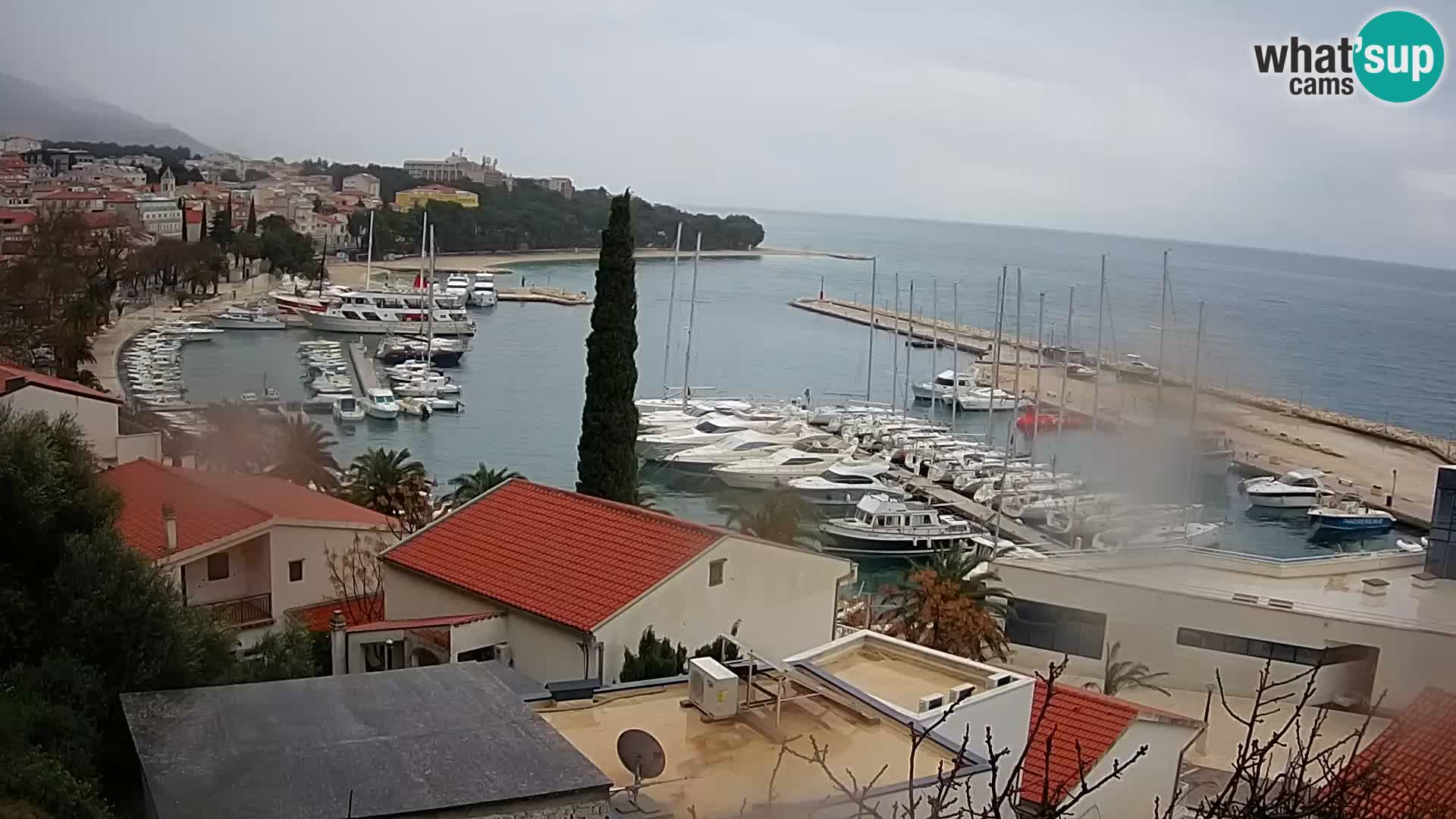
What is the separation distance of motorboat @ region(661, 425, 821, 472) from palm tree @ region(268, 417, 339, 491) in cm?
399

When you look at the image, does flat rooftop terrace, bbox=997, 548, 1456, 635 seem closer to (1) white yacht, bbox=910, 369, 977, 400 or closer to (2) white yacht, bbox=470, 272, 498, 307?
(1) white yacht, bbox=910, 369, 977, 400

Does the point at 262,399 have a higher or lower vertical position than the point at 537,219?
lower

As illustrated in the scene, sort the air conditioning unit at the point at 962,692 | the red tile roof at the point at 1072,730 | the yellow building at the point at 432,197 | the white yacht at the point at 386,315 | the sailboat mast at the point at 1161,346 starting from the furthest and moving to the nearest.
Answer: the yellow building at the point at 432,197 < the white yacht at the point at 386,315 < the sailboat mast at the point at 1161,346 < the red tile roof at the point at 1072,730 < the air conditioning unit at the point at 962,692

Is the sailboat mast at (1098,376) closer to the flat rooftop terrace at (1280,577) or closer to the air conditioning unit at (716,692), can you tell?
the flat rooftop terrace at (1280,577)

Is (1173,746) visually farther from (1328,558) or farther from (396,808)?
(1328,558)

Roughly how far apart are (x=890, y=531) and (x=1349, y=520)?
14.3ft

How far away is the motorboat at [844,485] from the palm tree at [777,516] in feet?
0.51

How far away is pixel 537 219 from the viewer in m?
19.9

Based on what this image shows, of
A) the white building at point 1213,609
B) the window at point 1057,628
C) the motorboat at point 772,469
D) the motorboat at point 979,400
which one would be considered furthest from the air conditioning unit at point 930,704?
the motorboat at point 979,400

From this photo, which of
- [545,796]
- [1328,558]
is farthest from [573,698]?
[1328,558]

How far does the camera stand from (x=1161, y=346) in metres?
5.28

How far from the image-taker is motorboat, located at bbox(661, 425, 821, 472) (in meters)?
10.8

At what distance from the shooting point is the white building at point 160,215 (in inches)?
402

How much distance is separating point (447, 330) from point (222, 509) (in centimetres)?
1215
